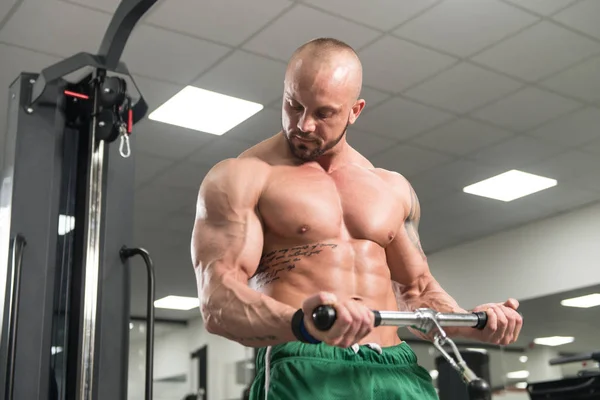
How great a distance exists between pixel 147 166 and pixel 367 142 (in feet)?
4.84

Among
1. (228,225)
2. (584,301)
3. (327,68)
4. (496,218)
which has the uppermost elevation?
(496,218)

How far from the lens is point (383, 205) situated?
1762 millimetres

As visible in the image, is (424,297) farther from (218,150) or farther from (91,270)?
(218,150)

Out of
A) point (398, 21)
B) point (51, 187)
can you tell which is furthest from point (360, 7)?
point (51, 187)

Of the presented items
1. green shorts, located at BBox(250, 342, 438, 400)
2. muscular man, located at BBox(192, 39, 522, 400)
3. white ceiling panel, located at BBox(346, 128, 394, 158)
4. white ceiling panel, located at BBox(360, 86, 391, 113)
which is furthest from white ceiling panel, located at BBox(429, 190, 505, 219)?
green shorts, located at BBox(250, 342, 438, 400)

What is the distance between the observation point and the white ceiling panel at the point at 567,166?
5.29 m

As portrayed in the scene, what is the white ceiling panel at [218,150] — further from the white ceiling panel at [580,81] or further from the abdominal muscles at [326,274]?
the abdominal muscles at [326,274]

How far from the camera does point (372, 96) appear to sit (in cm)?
425

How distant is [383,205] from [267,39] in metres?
2.05

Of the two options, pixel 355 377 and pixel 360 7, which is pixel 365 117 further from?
pixel 355 377

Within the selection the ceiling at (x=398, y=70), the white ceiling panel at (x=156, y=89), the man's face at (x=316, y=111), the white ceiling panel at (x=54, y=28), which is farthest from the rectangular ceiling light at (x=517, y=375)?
the man's face at (x=316, y=111)

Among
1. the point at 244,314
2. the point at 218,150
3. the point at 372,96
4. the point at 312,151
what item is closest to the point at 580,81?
the point at 372,96

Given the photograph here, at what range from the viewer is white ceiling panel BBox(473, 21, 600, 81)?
3721mm

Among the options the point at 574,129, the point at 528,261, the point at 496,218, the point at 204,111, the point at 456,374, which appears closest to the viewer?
the point at 456,374
